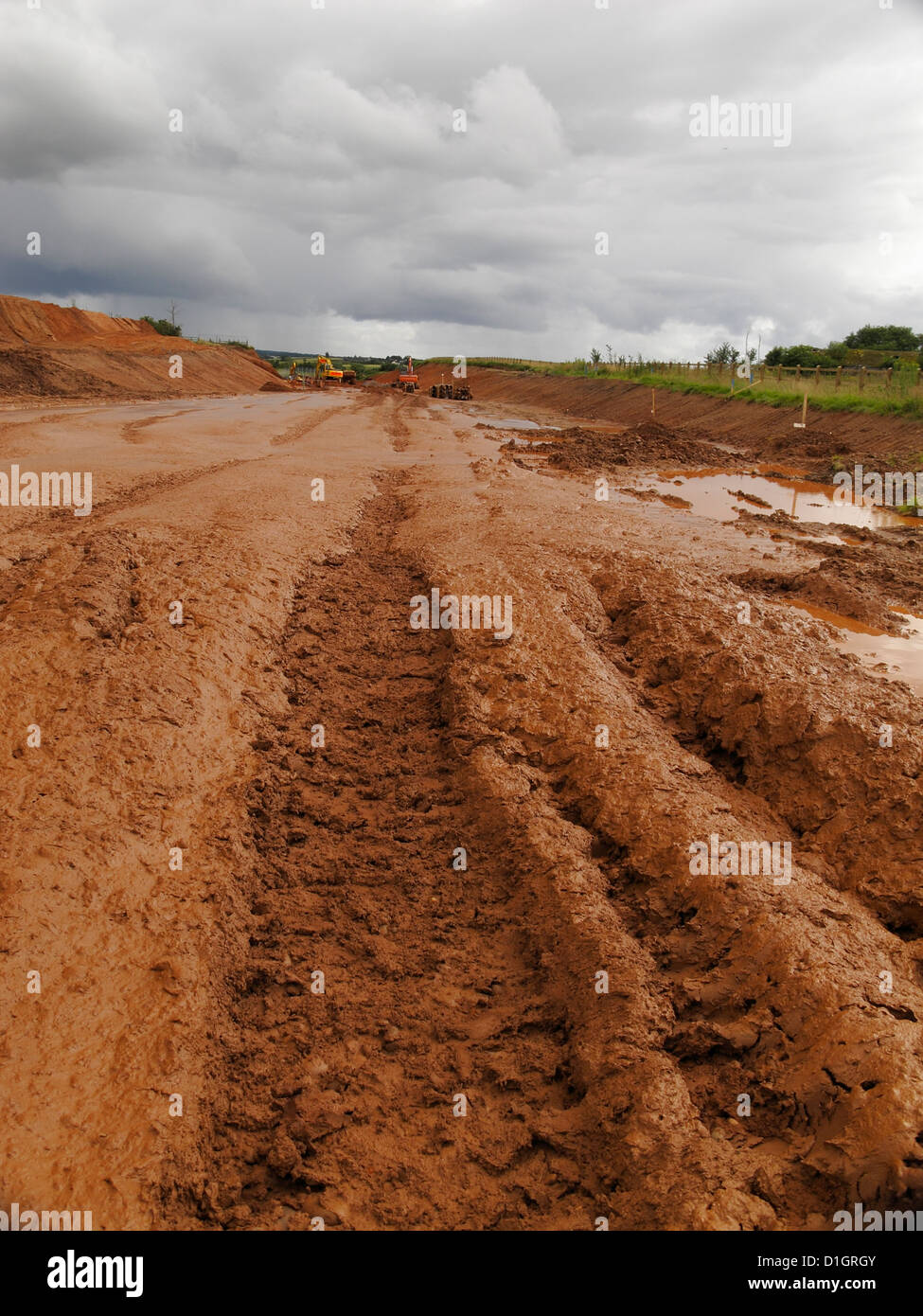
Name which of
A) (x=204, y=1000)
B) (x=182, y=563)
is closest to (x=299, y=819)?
(x=204, y=1000)

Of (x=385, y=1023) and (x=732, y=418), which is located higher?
(x=732, y=418)

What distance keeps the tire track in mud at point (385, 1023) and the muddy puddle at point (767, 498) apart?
892cm

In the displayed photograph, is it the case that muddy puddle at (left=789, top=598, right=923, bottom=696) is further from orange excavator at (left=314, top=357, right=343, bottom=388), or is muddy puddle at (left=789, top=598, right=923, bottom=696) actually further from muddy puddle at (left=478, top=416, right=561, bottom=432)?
orange excavator at (left=314, top=357, right=343, bottom=388)

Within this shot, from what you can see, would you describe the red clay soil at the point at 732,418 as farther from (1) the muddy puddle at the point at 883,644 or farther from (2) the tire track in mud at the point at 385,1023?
(2) the tire track in mud at the point at 385,1023

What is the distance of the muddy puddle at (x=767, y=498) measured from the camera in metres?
12.7

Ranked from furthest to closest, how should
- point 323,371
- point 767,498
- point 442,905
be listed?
point 323,371
point 767,498
point 442,905

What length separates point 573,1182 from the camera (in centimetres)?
248

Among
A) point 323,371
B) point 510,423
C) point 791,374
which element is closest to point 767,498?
point 510,423

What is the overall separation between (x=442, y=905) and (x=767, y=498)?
12548 mm

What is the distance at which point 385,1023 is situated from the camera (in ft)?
9.84

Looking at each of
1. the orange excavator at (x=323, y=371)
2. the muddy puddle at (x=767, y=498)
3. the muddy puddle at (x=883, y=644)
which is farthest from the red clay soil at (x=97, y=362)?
the muddy puddle at (x=883, y=644)

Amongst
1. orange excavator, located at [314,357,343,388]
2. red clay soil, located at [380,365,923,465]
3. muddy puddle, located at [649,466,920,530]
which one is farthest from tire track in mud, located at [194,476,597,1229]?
orange excavator, located at [314,357,343,388]

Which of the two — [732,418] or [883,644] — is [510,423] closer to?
[732,418]
